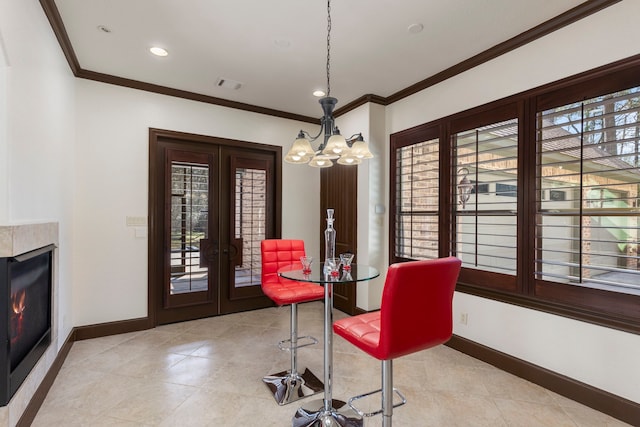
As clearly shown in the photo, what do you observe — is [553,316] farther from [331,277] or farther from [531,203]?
[331,277]

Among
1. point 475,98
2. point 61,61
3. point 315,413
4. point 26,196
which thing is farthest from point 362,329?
point 61,61

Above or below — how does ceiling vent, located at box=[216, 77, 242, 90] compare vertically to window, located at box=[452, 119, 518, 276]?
above

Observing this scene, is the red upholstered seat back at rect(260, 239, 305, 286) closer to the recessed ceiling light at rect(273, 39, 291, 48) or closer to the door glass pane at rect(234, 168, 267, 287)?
the door glass pane at rect(234, 168, 267, 287)

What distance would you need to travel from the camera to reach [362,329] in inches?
69.1

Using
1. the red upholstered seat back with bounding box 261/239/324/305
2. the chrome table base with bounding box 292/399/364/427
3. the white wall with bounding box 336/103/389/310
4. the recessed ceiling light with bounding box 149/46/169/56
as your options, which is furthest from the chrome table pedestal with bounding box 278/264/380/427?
the recessed ceiling light with bounding box 149/46/169/56

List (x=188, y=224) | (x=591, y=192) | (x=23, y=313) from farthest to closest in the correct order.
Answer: (x=188, y=224) < (x=591, y=192) < (x=23, y=313)

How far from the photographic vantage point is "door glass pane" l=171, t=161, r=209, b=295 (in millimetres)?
3834

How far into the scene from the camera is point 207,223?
403cm

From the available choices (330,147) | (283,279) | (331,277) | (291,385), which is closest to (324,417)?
(291,385)

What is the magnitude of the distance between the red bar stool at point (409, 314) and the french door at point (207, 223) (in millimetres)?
2814

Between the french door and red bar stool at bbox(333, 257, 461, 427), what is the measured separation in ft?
9.23

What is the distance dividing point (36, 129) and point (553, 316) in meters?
4.06

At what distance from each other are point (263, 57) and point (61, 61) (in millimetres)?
1771

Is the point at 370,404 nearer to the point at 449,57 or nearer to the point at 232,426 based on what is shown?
the point at 232,426
